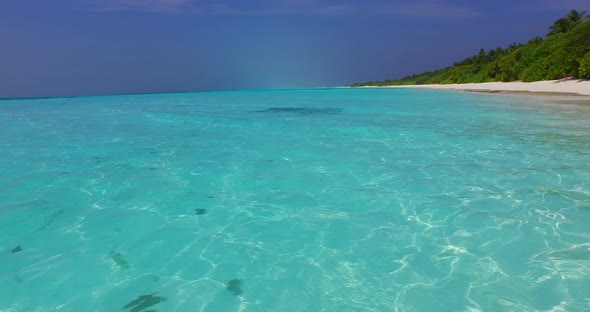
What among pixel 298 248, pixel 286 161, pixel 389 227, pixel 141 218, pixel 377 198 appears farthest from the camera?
pixel 286 161

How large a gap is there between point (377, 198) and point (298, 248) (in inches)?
100

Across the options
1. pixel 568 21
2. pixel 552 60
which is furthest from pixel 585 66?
pixel 568 21

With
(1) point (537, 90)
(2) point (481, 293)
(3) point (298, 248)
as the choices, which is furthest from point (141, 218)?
(1) point (537, 90)

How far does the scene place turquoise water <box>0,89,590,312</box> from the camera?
3.88 metres

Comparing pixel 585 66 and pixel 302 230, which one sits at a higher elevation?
pixel 585 66

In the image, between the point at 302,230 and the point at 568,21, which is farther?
the point at 568,21

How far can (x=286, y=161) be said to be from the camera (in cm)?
1021

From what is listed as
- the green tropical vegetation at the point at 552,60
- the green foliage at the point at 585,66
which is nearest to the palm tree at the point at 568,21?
the green tropical vegetation at the point at 552,60

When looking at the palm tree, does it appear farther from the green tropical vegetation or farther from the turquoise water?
the turquoise water

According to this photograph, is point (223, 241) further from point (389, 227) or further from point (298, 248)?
point (389, 227)

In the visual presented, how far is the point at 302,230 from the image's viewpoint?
556 cm

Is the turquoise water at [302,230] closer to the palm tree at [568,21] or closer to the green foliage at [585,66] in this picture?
the green foliage at [585,66]

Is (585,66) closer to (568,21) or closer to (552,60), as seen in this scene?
(552,60)

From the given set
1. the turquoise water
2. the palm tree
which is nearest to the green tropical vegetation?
the palm tree
